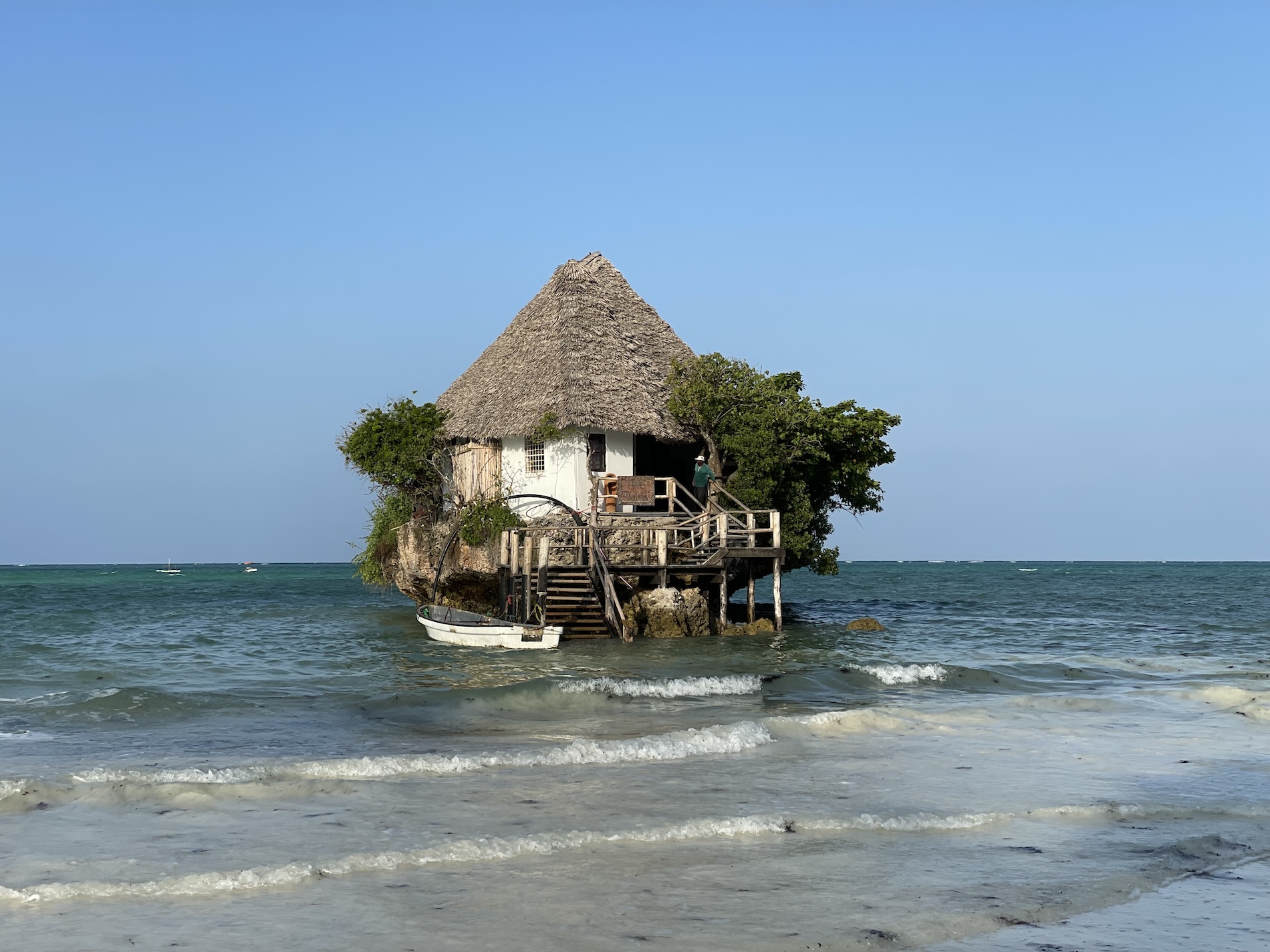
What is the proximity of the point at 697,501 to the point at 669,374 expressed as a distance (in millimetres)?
5282

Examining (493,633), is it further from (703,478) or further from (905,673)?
(905,673)

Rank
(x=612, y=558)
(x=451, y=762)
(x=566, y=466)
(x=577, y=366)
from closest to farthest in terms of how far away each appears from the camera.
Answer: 1. (x=451, y=762)
2. (x=612, y=558)
3. (x=566, y=466)
4. (x=577, y=366)

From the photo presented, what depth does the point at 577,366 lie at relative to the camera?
105 feet

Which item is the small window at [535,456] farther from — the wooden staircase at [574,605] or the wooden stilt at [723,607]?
Answer: the wooden stilt at [723,607]

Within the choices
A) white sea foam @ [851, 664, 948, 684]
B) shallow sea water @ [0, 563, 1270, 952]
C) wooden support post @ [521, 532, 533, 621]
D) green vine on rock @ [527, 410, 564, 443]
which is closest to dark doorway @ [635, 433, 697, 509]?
green vine on rock @ [527, 410, 564, 443]

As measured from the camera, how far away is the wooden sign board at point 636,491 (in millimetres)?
29203


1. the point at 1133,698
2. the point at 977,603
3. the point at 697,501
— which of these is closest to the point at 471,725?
the point at 1133,698

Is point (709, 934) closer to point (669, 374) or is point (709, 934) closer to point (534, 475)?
point (534, 475)

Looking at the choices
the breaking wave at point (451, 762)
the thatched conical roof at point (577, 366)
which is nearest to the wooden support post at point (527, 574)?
the thatched conical roof at point (577, 366)

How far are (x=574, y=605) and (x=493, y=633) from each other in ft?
9.71

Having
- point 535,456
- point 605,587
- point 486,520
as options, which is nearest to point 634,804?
point 605,587

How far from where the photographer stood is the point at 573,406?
30547mm

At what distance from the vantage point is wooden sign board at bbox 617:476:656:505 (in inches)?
→ 1150

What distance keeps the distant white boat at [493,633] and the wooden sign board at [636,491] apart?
398 cm
